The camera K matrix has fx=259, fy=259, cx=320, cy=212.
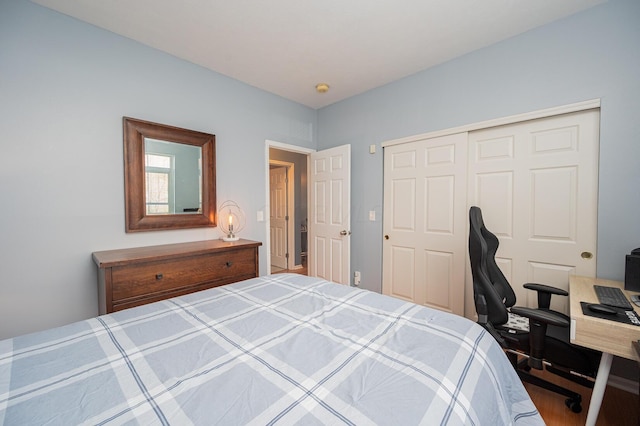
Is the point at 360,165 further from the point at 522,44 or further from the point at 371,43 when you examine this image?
the point at 522,44

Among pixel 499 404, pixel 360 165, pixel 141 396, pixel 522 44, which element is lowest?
pixel 499 404

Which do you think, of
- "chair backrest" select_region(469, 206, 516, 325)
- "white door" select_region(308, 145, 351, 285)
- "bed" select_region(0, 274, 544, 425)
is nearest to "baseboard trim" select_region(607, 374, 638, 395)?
"chair backrest" select_region(469, 206, 516, 325)

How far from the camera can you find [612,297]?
1509 mm

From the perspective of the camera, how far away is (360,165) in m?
3.34

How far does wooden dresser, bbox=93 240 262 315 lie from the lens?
5.77ft

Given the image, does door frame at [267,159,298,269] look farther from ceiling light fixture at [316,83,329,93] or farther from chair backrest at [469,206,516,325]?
chair backrest at [469,206,516,325]

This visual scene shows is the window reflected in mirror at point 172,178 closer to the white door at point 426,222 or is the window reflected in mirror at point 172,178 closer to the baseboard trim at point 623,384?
the white door at point 426,222

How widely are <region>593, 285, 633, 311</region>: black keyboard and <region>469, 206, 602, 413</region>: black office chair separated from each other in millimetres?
199

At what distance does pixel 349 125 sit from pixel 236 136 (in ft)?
4.76

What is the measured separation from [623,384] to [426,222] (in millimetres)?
1769

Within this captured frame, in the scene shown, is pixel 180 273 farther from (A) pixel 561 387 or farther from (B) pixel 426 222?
(A) pixel 561 387

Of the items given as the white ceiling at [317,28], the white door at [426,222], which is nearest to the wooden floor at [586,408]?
the white door at [426,222]

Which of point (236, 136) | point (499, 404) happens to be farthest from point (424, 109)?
point (499, 404)

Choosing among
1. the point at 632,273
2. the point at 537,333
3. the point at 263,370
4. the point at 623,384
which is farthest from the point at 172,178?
the point at 623,384
